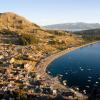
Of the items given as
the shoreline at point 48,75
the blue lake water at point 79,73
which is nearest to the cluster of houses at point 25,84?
the shoreline at point 48,75

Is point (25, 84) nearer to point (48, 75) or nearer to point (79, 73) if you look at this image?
point (48, 75)

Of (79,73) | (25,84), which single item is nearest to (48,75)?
(79,73)

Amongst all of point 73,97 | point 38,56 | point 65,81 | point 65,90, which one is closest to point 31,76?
point 65,81

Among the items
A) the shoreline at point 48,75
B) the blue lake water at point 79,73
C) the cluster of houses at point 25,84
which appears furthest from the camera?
the blue lake water at point 79,73

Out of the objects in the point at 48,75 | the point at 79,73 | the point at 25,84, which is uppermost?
the point at 25,84

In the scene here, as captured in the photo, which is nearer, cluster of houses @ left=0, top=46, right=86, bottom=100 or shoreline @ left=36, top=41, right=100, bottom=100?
cluster of houses @ left=0, top=46, right=86, bottom=100

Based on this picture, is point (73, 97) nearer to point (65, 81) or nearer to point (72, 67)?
point (65, 81)

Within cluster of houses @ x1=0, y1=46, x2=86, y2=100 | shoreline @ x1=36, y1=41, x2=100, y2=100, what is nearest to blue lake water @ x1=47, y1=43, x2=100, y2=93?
shoreline @ x1=36, y1=41, x2=100, y2=100

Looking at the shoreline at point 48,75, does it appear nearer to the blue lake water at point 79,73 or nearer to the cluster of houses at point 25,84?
the cluster of houses at point 25,84

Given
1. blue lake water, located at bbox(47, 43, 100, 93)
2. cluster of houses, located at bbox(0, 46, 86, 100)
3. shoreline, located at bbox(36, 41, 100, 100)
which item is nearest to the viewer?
cluster of houses, located at bbox(0, 46, 86, 100)

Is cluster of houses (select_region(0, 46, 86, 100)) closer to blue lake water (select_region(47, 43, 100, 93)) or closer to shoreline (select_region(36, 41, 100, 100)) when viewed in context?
shoreline (select_region(36, 41, 100, 100))

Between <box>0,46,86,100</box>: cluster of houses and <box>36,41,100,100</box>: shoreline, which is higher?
<box>0,46,86,100</box>: cluster of houses
